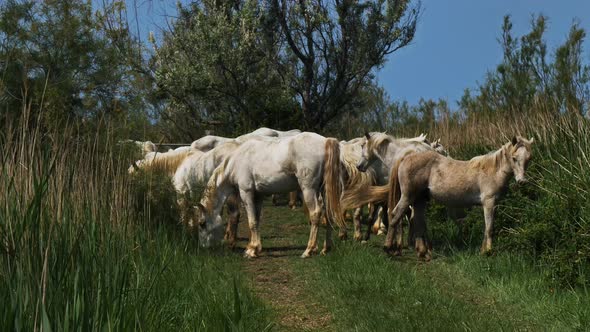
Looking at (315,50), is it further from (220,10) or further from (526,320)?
(526,320)

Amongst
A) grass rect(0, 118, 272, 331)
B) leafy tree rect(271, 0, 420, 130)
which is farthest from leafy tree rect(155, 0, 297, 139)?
grass rect(0, 118, 272, 331)

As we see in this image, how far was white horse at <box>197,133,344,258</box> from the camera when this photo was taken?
981 cm

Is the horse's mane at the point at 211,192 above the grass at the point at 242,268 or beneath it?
above

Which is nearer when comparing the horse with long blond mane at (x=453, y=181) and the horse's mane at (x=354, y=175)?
the horse with long blond mane at (x=453, y=181)

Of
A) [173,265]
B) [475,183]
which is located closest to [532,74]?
[475,183]

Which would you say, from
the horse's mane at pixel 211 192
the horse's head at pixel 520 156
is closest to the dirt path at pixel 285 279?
the horse's mane at pixel 211 192

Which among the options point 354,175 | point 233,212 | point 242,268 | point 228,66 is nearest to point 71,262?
point 242,268

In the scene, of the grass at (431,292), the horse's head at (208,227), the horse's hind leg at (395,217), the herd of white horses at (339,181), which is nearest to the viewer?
the grass at (431,292)

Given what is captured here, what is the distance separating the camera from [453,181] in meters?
8.91

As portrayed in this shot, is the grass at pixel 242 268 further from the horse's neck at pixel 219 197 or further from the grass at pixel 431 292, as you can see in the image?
the horse's neck at pixel 219 197

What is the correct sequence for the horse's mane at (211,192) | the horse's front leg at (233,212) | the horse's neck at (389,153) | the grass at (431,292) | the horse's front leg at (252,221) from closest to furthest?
the grass at (431,292)
the horse's front leg at (252,221)
the horse's mane at (211,192)
the horse's neck at (389,153)
the horse's front leg at (233,212)

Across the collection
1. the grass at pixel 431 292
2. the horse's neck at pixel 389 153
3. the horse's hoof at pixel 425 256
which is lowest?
the grass at pixel 431 292

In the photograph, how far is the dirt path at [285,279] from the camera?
20.3ft

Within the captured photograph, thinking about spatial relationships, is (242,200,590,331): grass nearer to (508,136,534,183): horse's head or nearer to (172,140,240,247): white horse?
(508,136,534,183): horse's head
